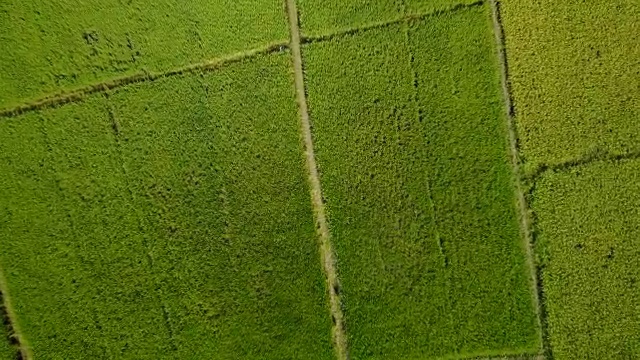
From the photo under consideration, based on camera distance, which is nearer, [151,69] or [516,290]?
[516,290]

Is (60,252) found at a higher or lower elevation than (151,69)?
lower

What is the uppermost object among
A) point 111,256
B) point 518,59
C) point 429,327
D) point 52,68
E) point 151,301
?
point 52,68

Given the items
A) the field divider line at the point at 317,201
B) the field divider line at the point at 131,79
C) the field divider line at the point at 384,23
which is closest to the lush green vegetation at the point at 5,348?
the field divider line at the point at 131,79

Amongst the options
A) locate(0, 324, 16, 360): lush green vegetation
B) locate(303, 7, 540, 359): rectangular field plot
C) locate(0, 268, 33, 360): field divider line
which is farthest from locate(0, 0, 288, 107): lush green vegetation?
locate(0, 324, 16, 360): lush green vegetation

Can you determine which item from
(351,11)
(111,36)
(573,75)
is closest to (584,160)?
(573,75)

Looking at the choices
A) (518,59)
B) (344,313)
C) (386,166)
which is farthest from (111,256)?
(518,59)

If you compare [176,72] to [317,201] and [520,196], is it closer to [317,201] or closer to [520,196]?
[317,201]

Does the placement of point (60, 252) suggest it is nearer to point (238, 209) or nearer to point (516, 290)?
point (238, 209)
